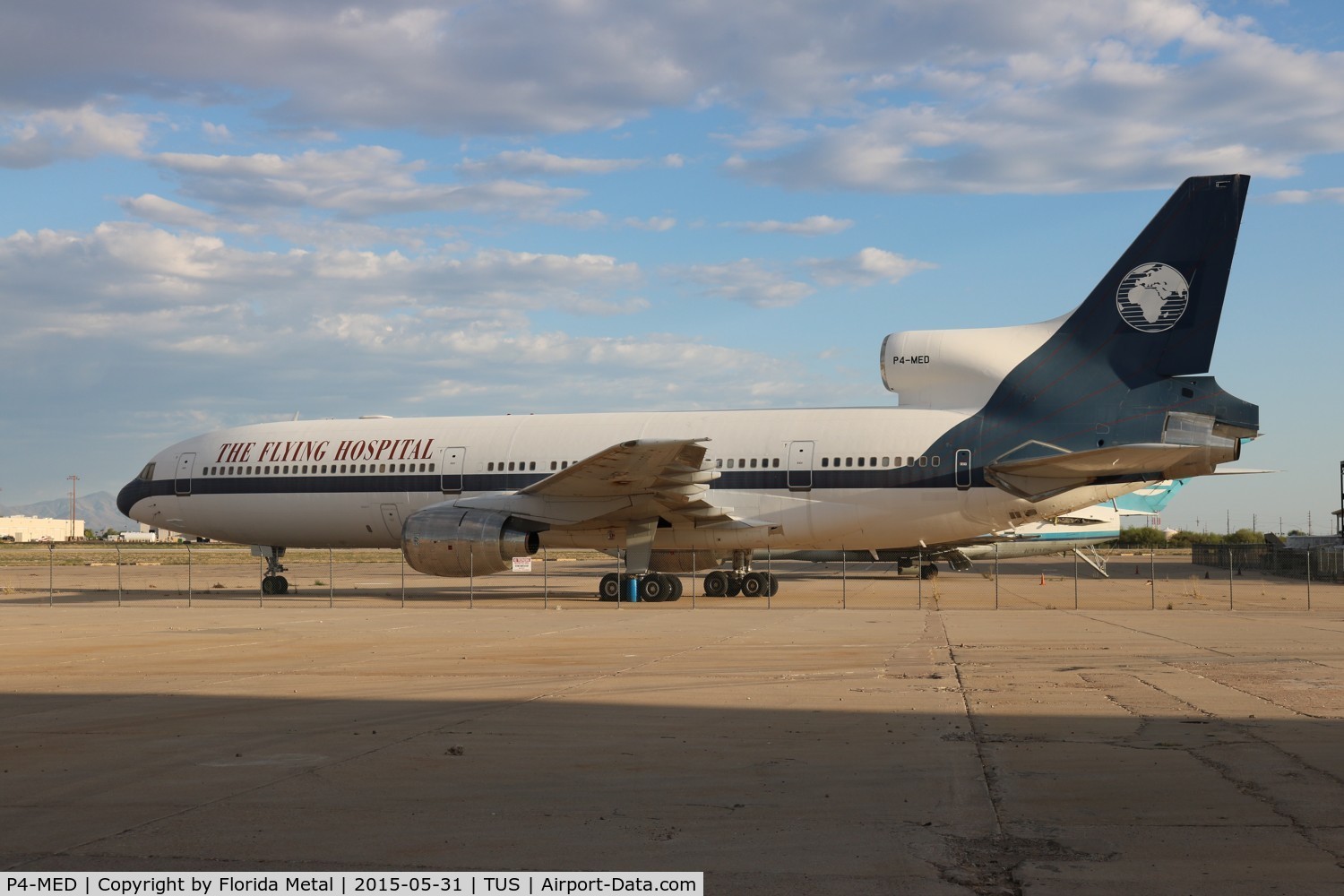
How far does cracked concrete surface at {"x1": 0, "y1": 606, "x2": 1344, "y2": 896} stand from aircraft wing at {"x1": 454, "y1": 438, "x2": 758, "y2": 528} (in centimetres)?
869

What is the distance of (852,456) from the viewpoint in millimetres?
25719

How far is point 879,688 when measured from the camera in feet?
36.9

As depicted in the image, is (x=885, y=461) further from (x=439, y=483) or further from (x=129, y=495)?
(x=129, y=495)

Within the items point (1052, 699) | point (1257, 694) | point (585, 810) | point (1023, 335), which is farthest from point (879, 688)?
point (1023, 335)

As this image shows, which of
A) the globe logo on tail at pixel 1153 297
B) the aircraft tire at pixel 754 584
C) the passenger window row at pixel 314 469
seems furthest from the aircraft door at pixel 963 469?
the passenger window row at pixel 314 469

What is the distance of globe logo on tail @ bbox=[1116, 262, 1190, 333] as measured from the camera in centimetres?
2373

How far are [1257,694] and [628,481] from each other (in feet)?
50.5

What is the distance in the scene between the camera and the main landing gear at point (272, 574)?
1203 inches

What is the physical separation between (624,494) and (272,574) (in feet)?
36.1

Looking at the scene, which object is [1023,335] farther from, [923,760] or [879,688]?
[923,760]

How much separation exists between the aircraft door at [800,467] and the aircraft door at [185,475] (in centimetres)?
1581

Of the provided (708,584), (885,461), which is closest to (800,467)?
(885,461)

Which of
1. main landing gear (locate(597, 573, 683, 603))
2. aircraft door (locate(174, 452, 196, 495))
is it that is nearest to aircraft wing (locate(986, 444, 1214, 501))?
main landing gear (locate(597, 573, 683, 603))

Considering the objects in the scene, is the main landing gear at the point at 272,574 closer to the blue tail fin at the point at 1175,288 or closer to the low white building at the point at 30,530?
the blue tail fin at the point at 1175,288
